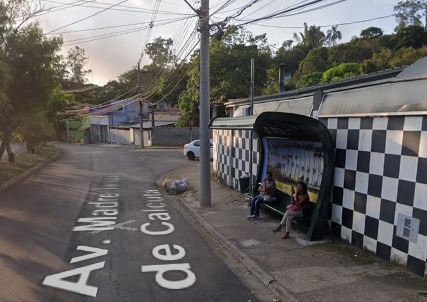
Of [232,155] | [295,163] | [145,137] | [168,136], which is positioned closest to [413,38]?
[168,136]

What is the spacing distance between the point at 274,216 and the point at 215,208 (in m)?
1.97

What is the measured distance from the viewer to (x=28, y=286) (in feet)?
16.8

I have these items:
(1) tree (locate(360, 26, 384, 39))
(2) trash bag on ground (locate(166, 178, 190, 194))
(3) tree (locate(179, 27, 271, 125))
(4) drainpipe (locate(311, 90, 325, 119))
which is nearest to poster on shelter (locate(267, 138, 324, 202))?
(4) drainpipe (locate(311, 90, 325, 119))

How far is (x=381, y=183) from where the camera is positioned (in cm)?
573

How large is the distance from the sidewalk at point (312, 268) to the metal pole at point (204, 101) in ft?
6.40

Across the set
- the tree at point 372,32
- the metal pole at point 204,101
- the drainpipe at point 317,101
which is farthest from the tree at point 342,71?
the tree at point 372,32

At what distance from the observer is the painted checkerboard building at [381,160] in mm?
5035

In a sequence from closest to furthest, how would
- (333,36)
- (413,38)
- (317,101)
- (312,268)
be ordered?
(312,268) → (317,101) → (413,38) → (333,36)

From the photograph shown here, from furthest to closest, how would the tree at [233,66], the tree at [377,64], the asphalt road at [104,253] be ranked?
the tree at [233,66] → the tree at [377,64] → the asphalt road at [104,253]

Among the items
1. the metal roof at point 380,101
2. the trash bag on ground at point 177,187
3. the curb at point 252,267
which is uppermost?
the metal roof at point 380,101

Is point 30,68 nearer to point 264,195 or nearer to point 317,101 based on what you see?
point 264,195

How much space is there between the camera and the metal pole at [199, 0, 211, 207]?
33.4 feet

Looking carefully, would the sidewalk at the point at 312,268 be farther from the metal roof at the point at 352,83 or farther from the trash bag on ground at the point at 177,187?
the trash bag on ground at the point at 177,187

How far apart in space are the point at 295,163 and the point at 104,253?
4696 millimetres
